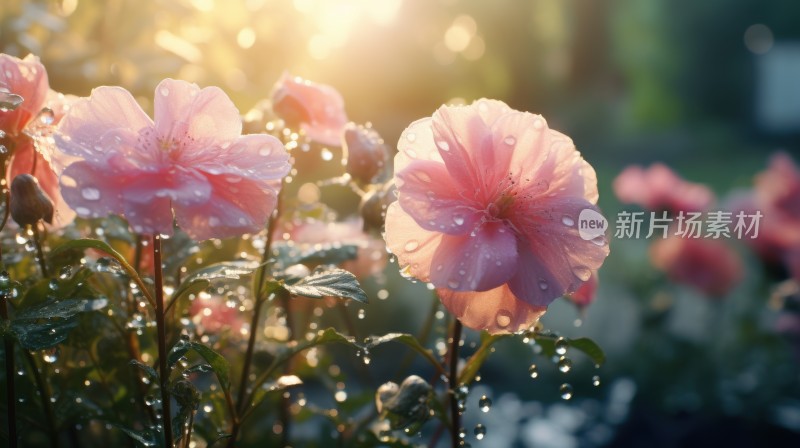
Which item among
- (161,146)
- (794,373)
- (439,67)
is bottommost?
(161,146)

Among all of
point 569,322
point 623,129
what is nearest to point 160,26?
point 569,322

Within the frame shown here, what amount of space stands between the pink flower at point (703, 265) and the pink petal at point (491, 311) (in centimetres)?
156

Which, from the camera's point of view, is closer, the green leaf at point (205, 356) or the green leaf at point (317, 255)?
the green leaf at point (205, 356)

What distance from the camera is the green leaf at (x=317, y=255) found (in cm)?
73

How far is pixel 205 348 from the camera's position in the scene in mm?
559

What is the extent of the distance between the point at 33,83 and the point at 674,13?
11967 mm

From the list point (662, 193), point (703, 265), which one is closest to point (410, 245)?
point (662, 193)

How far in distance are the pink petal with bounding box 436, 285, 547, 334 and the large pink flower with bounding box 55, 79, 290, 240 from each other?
138 millimetres

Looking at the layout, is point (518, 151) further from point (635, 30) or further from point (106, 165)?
point (635, 30)

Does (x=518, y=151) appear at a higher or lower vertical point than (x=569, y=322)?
lower

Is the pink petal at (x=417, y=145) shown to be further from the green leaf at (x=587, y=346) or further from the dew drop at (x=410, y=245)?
the green leaf at (x=587, y=346)

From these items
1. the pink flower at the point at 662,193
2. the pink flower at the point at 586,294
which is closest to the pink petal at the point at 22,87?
the pink flower at the point at 586,294

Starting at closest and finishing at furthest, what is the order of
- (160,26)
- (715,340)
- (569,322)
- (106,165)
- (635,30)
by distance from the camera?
(106,165) → (160,26) → (715,340) → (569,322) → (635,30)

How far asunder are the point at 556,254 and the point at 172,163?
0.26m
